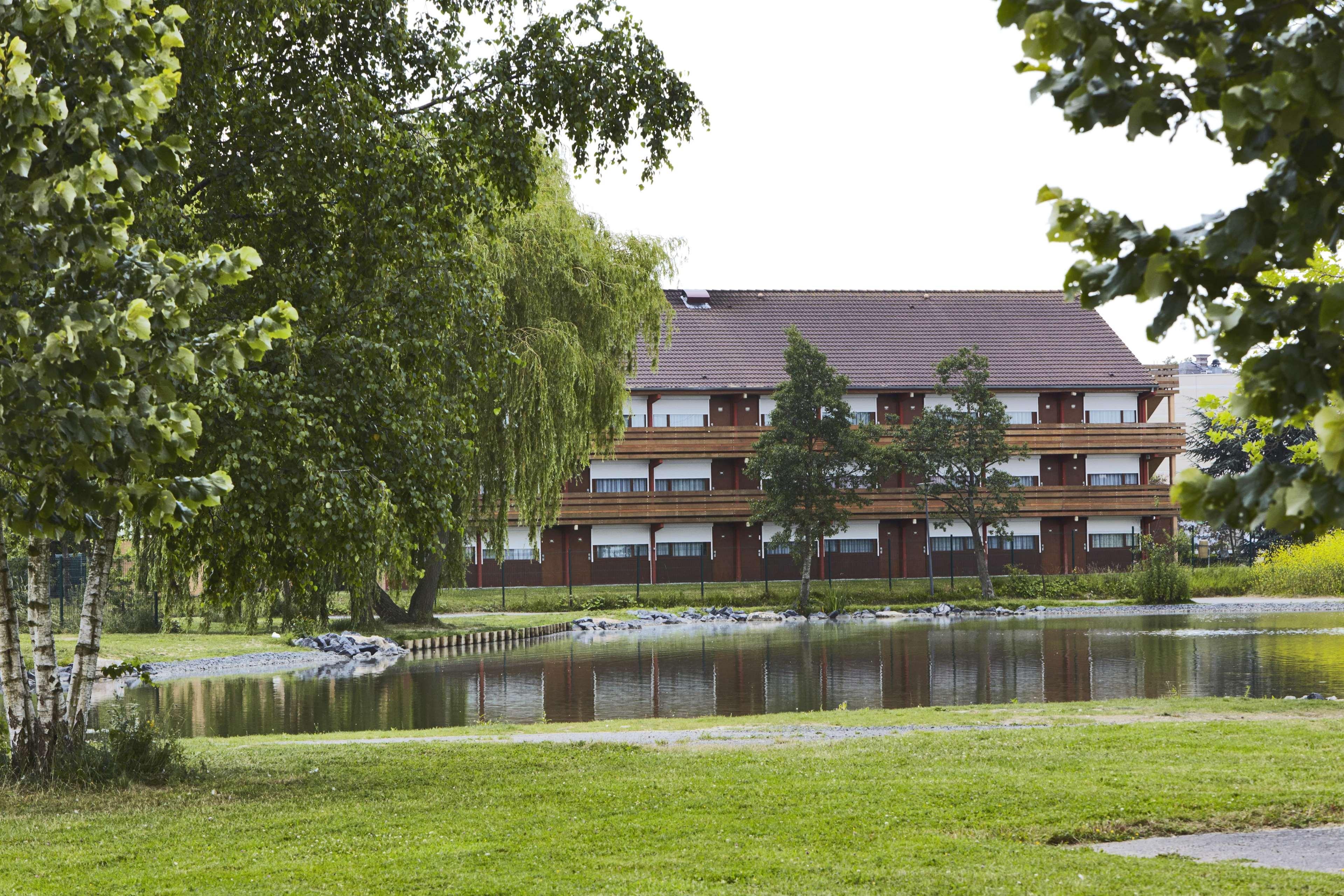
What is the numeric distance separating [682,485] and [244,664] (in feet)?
86.9

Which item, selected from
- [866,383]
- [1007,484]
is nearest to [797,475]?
[1007,484]

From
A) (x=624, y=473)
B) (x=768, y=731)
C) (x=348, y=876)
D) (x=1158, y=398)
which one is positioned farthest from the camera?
(x=1158, y=398)

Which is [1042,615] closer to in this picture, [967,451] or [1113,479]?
[967,451]

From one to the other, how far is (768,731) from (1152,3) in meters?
12.1

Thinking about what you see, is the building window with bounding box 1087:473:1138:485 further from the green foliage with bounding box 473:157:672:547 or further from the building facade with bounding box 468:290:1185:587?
the green foliage with bounding box 473:157:672:547

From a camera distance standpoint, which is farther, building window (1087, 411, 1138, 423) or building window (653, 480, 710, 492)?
building window (1087, 411, 1138, 423)

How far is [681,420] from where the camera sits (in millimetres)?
52625

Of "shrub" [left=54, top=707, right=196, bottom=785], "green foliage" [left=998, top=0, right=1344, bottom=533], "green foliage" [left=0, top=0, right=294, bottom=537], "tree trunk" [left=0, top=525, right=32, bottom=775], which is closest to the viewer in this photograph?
"green foliage" [left=998, top=0, right=1344, bottom=533]

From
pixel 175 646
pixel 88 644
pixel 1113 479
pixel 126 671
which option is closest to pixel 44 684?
pixel 88 644

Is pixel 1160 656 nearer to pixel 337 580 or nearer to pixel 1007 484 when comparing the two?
pixel 337 580

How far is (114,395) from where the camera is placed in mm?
4270

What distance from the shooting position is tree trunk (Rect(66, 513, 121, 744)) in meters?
11.1

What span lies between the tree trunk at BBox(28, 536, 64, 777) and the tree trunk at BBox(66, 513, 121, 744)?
13 cm

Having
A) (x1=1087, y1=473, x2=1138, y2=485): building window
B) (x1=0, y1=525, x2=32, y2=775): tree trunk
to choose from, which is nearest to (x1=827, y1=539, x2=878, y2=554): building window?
(x1=1087, y1=473, x2=1138, y2=485): building window
